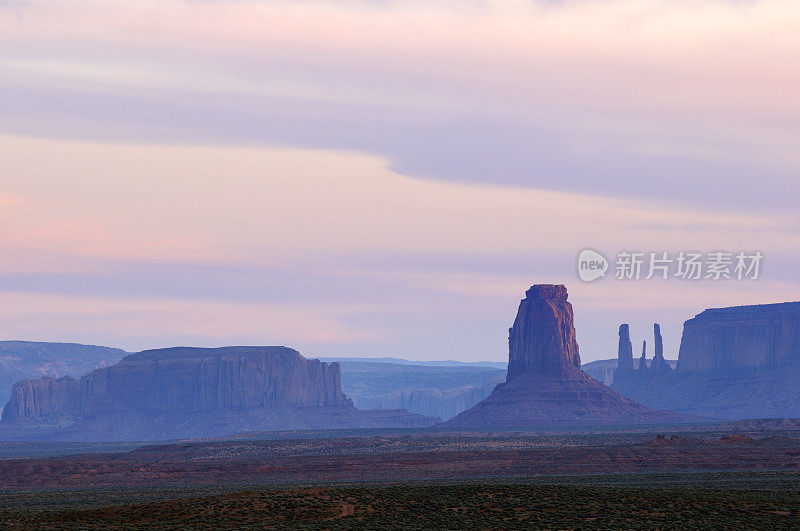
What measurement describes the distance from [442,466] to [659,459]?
25.8 m

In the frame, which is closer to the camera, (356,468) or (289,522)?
(289,522)

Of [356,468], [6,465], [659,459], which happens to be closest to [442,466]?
[356,468]

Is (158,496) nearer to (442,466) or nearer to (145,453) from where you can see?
(442,466)

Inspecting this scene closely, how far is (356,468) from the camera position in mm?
142250

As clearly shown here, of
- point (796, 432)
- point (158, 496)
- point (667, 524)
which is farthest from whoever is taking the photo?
point (796, 432)

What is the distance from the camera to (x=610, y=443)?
168 meters

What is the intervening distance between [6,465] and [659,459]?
85.6 m

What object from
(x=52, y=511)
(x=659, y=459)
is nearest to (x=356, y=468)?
(x=659, y=459)

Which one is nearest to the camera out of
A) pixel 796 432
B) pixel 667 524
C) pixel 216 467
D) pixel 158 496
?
pixel 667 524

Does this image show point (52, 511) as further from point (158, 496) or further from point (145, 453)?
point (145, 453)

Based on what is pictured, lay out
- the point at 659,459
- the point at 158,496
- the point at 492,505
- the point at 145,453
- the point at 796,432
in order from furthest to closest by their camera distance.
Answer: the point at 145,453, the point at 796,432, the point at 659,459, the point at 158,496, the point at 492,505

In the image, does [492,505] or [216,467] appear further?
[216,467]

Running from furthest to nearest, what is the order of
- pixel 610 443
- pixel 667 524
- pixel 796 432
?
pixel 796 432
pixel 610 443
pixel 667 524

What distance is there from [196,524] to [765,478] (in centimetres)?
5738
